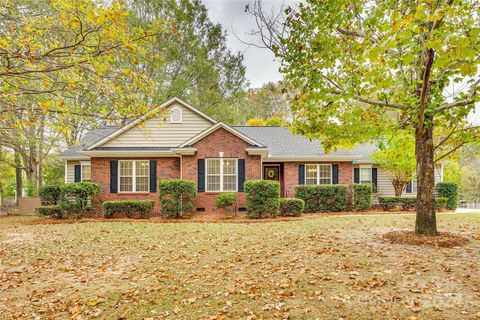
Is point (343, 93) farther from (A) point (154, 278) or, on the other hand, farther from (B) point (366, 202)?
(B) point (366, 202)

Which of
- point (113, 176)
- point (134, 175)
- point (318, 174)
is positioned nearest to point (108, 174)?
point (113, 176)

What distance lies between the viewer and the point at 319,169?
1634 centimetres

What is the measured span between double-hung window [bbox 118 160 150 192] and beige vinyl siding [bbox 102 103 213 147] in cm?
107

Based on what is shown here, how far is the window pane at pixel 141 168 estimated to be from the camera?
15.2 m

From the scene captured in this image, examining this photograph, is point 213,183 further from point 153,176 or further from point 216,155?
point 153,176

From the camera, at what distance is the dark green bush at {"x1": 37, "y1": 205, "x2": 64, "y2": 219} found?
1301 cm

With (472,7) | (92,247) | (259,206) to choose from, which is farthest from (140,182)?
(472,7)

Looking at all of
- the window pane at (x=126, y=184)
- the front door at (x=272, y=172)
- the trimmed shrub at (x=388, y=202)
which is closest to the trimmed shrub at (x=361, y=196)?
the trimmed shrub at (x=388, y=202)

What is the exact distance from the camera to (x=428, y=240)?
707cm

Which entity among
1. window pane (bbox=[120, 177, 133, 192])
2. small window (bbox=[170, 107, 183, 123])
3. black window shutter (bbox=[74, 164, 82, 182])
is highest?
small window (bbox=[170, 107, 183, 123])

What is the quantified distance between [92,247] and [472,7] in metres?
9.49

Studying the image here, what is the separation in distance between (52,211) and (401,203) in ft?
56.0

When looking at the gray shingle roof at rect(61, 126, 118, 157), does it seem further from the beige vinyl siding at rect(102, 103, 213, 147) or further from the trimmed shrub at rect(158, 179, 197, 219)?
the trimmed shrub at rect(158, 179, 197, 219)

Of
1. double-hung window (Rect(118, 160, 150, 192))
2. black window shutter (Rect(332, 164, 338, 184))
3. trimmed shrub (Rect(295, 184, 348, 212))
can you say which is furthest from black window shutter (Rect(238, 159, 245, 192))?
black window shutter (Rect(332, 164, 338, 184))
